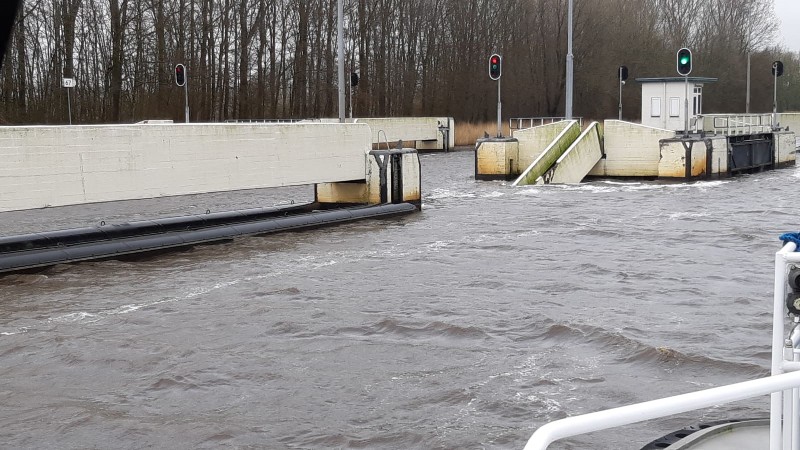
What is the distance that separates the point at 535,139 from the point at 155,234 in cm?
2075

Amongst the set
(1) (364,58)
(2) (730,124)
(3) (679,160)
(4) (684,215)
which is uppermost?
(1) (364,58)

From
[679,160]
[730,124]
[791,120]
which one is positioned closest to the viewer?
[679,160]

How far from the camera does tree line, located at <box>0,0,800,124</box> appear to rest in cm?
5012

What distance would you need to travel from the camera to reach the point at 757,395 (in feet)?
11.5

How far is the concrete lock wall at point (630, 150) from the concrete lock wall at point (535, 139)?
1922 mm

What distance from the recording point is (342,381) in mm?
9695

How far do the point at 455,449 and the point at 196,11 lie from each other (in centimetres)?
5466

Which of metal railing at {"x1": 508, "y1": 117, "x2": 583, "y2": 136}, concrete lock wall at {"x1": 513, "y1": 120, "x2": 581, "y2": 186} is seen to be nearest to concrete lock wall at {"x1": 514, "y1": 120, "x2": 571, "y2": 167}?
concrete lock wall at {"x1": 513, "y1": 120, "x2": 581, "y2": 186}

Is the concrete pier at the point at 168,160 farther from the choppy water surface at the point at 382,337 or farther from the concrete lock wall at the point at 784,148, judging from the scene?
the concrete lock wall at the point at 784,148

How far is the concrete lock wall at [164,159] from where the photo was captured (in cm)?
1603

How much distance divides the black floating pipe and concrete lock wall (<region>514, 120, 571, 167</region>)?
A: 1405cm

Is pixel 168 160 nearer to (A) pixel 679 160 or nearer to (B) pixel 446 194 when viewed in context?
(B) pixel 446 194

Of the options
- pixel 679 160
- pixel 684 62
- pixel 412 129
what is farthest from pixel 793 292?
pixel 412 129

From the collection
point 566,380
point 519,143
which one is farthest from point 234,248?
point 519,143
